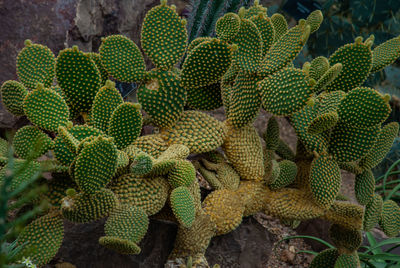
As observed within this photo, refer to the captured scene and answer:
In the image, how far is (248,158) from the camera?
4.16 ft

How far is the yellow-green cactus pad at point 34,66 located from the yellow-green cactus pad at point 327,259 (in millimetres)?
1112

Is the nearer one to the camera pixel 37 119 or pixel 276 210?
pixel 37 119

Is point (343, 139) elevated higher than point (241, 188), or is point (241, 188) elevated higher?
point (343, 139)

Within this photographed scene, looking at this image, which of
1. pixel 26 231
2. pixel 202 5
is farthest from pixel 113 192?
pixel 202 5

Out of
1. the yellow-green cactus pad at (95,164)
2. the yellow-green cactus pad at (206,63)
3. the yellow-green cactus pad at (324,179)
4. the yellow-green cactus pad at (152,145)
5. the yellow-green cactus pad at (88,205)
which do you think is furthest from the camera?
the yellow-green cactus pad at (324,179)

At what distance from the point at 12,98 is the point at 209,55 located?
56cm

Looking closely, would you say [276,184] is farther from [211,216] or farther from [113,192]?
[113,192]

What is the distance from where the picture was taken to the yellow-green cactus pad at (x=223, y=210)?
1219mm

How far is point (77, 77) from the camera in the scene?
1.04m

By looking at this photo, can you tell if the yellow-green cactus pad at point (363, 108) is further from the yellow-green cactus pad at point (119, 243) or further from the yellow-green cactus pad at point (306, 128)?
the yellow-green cactus pad at point (119, 243)

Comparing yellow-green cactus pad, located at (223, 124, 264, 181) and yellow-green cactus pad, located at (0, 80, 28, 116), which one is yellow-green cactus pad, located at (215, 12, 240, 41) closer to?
yellow-green cactus pad, located at (223, 124, 264, 181)

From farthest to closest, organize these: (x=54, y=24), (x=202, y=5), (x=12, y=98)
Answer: (x=202, y=5) → (x=54, y=24) → (x=12, y=98)

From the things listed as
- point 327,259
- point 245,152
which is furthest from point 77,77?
point 327,259

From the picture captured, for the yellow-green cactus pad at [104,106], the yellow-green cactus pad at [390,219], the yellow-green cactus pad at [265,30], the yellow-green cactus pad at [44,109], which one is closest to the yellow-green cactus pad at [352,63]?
the yellow-green cactus pad at [265,30]
